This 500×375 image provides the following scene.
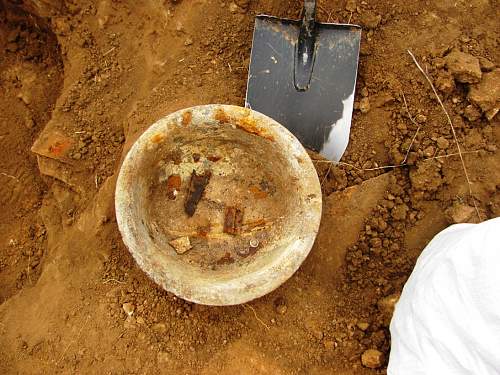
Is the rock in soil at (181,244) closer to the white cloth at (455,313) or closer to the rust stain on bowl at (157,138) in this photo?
the rust stain on bowl at (157,138)

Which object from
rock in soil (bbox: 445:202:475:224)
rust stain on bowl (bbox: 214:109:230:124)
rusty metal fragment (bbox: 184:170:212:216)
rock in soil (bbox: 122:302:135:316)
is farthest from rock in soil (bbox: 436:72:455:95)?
rock in soil (bbox: 122:302:135:316)

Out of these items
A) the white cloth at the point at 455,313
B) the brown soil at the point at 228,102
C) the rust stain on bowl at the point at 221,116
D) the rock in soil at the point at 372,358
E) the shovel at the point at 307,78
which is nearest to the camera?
the white cloth at the point at 455,313

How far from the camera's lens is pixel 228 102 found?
2562 millimetres

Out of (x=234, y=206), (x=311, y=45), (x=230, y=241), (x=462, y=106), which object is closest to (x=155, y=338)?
(x=230, y=241)

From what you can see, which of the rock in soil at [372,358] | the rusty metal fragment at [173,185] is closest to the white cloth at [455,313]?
the rock in soil at [372,358]

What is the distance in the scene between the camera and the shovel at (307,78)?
2.47m

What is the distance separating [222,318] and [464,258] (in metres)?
1.14

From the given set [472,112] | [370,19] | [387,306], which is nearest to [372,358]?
[387,306]

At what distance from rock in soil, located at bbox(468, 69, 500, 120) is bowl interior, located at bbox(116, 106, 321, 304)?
961 mm

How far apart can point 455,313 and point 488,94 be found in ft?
3.72

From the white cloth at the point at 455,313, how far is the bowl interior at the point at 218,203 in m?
0.51

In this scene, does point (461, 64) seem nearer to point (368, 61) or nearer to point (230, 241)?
point (368, 61)

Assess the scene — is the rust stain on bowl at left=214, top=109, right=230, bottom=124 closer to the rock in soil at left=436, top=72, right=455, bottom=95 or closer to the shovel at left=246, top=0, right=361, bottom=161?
the shovel at left=246, top=0, right=361, bottom=161

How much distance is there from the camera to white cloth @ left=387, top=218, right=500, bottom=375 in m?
1.68
